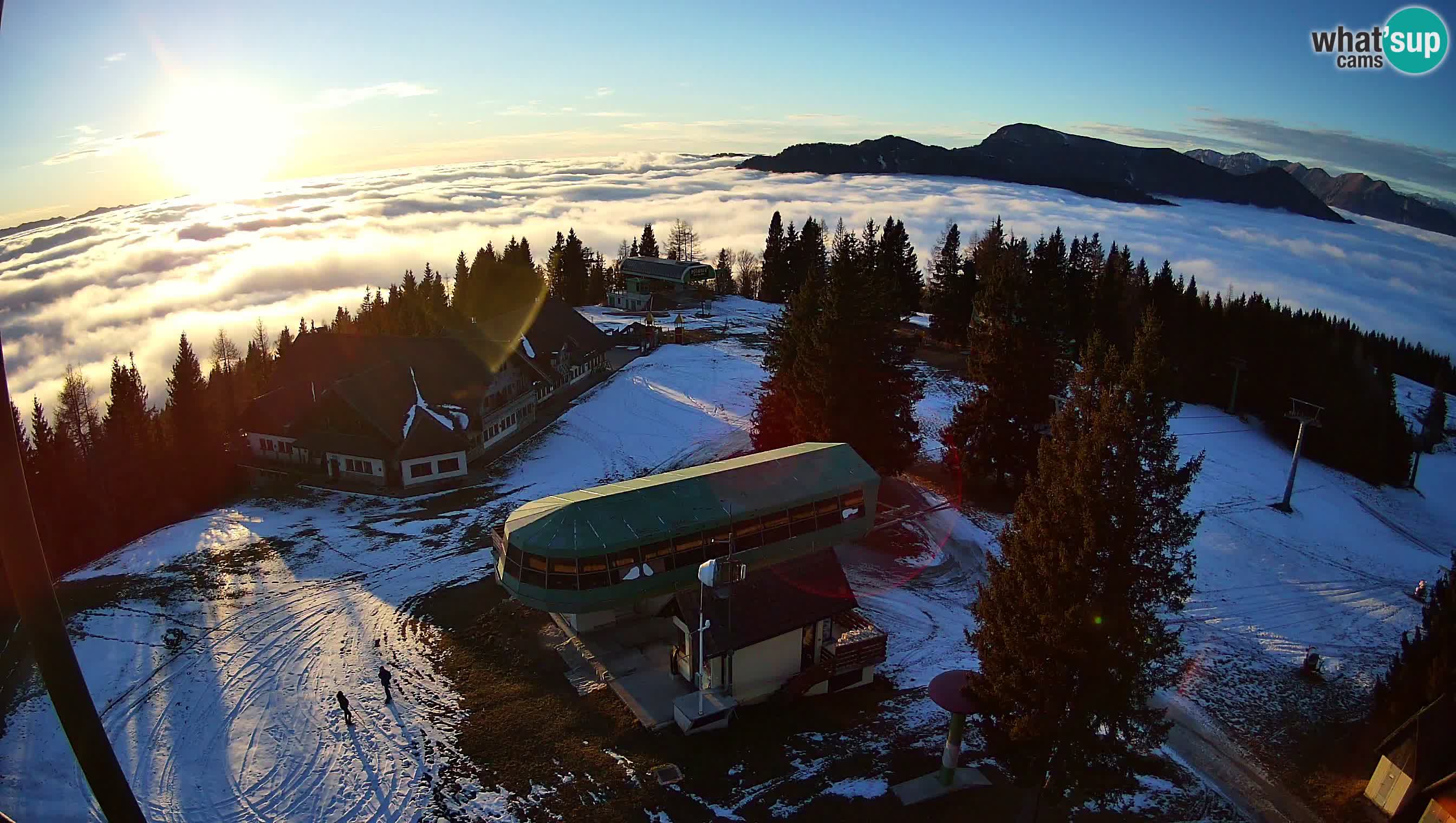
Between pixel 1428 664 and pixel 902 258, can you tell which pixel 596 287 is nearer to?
pixel 902 258

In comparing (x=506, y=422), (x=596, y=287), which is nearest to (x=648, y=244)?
(x=596, y=287)

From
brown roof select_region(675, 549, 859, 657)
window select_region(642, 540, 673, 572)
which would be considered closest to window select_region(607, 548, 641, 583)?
window select_region(642, 540, 673, 572)

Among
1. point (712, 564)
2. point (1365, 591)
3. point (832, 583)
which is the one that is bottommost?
point (1365, 591)

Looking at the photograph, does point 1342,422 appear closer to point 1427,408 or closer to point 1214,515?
point 1214,515

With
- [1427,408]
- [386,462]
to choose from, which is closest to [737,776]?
[386,462]

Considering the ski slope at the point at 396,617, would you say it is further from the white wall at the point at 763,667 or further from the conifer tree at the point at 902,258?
the conifer tree at the point at 902,258

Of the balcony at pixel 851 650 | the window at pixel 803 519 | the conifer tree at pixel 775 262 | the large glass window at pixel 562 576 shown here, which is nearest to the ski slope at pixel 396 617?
the balcony at pixel 851 650
